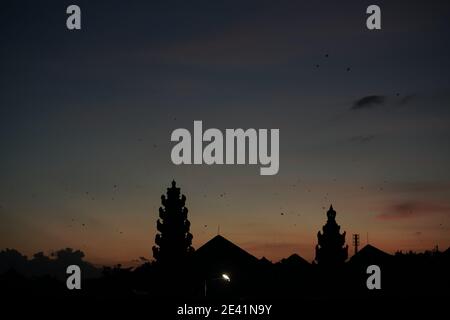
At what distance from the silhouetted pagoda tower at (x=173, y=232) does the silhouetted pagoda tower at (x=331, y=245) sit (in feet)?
47.1

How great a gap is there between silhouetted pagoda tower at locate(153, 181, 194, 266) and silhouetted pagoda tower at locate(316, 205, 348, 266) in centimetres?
1436

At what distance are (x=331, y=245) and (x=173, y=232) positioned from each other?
16.6m

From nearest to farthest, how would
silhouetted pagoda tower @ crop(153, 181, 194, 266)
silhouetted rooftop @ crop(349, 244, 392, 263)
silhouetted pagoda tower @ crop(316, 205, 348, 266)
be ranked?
1. silhouetted pagoda tower @ crop(153, 181, 194, 266)
2. silhouetted pagoda tower @ crop(316, 205, 348, 266)
3. silhouetted rooftop @ crop(349, 244, 392, 263)

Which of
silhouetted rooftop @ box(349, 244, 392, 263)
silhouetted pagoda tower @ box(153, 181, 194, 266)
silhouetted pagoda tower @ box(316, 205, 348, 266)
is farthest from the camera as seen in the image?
silhouetted rooftop @ box(349, 244, 392, 263)

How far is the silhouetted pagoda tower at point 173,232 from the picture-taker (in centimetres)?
5275

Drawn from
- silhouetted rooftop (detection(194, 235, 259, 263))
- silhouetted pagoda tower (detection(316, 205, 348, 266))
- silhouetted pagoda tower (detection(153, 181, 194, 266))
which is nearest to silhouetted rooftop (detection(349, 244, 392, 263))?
silhouetted pagoda tower (detection(316, 205, 348, 266))

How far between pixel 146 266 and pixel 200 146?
3798 cm

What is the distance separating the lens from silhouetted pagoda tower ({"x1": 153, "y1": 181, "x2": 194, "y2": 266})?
52.8 meters

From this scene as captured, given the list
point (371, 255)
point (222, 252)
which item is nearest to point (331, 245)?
point (222, 252)

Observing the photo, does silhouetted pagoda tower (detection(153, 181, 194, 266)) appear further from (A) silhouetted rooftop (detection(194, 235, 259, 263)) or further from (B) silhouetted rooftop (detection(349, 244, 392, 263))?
(B) silhouetted rooftop (detection(349, 244, 392, 263))

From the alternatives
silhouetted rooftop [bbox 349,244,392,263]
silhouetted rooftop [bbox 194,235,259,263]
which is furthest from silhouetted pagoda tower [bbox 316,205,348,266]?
silhouetted rooftop [bbox 349,244,392,263]

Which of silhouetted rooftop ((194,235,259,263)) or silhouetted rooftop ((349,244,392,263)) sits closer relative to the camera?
silhouetted rooftop ((194,235,259,263))

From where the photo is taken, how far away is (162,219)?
53875 millimetres
